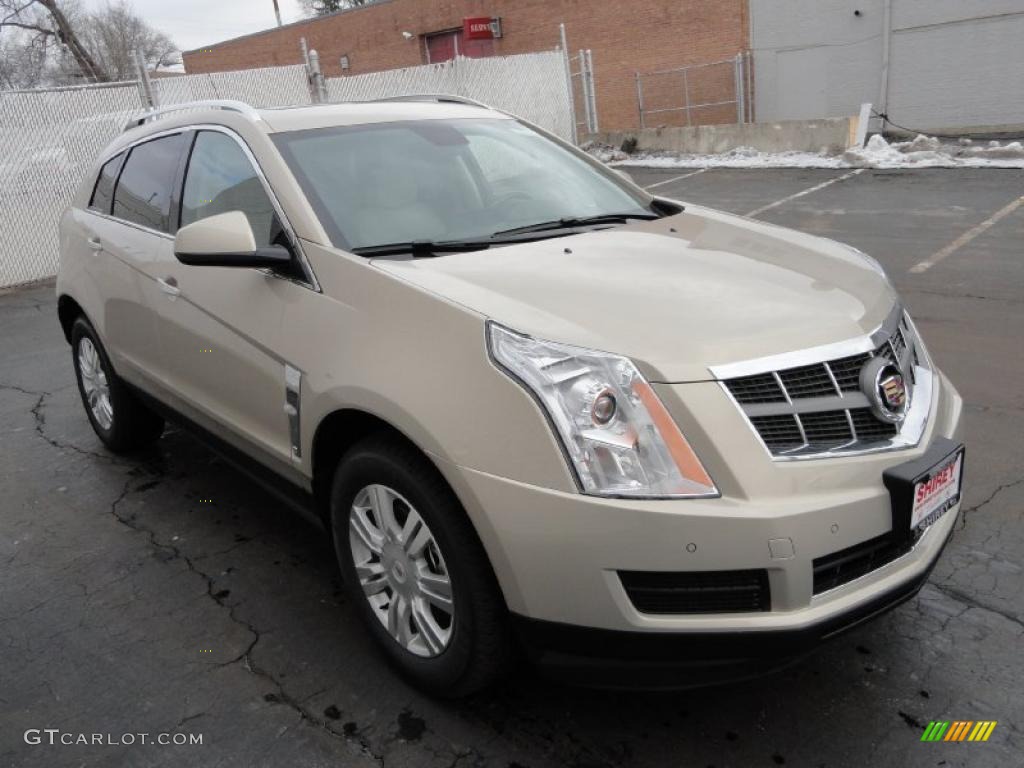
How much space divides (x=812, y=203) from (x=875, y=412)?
10365mm

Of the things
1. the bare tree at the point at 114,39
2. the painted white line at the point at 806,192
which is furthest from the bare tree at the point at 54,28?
the painted white line at the point at 806,192

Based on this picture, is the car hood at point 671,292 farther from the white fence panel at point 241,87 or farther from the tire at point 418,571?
the white fence panel at point 241,87

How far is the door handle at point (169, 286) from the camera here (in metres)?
3.66

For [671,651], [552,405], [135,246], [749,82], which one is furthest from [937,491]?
[749,82]

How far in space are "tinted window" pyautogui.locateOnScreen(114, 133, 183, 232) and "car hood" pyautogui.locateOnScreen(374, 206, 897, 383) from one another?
171 centimetres

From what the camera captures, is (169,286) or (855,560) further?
(169,286)

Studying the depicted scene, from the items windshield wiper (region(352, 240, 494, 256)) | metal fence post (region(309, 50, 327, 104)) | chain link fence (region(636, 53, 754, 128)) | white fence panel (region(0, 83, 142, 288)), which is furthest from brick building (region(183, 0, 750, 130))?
windshield wiper (region(352, 240, 494, 256))

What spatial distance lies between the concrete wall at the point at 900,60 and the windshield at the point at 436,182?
1903 cm

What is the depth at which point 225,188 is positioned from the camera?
3.53 m

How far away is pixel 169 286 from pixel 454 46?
31.1 m

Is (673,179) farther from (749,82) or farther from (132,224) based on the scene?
(132,224)

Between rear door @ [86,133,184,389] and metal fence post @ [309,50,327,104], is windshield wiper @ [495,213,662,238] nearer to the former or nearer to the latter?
rear door @ [86,133,184,389]

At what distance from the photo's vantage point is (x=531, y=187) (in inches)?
142

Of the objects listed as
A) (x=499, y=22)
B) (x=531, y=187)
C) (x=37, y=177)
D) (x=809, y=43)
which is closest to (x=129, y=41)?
(x=499, y=22)
